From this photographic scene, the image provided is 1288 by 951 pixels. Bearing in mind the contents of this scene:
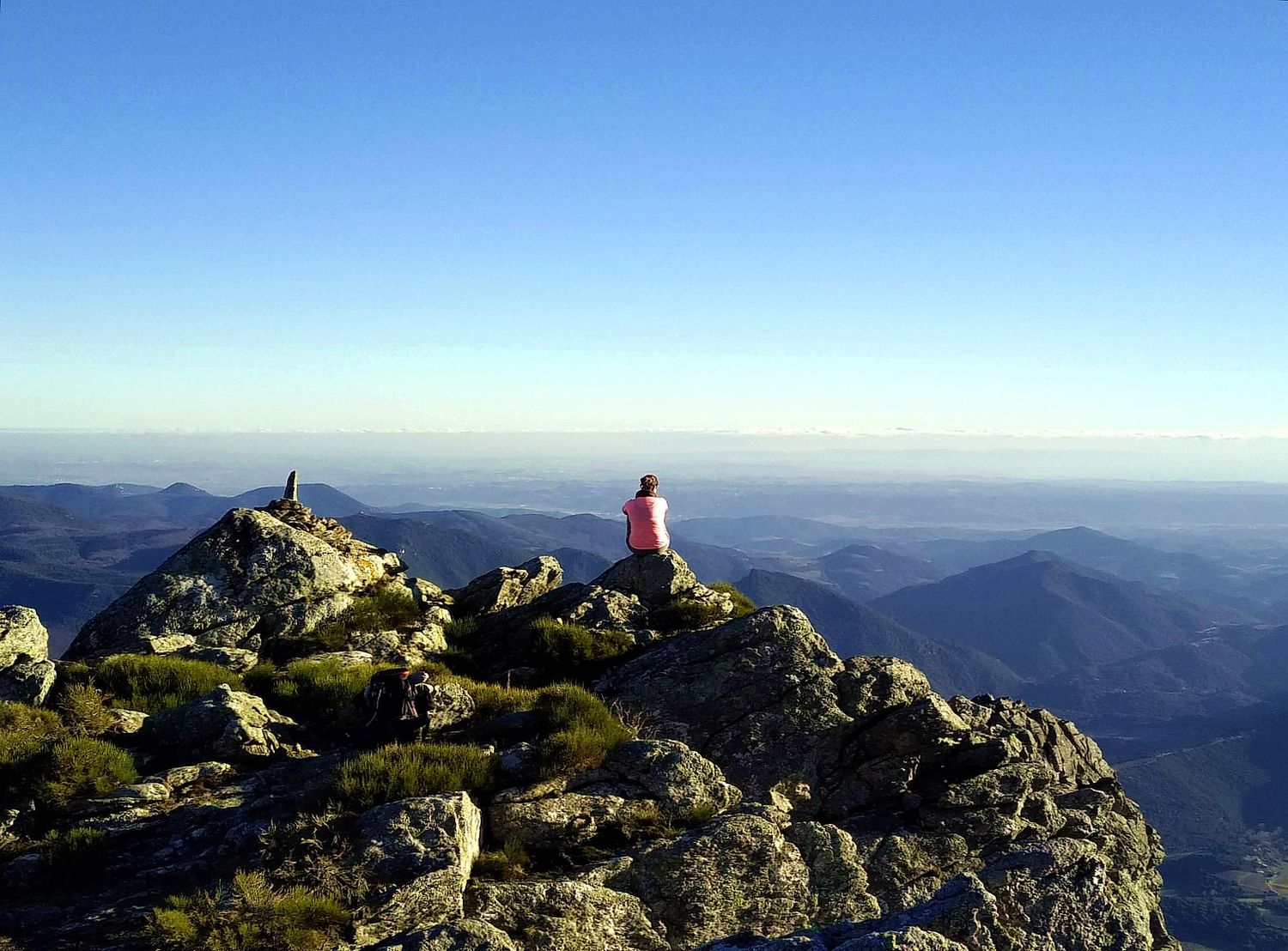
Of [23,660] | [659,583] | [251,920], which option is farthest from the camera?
[659,583]

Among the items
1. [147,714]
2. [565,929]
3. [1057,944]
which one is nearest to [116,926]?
[565,929]

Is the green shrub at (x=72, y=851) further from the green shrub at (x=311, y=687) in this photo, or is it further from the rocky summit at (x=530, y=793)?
the green shrub at (x=311, y=687)

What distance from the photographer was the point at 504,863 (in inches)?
509

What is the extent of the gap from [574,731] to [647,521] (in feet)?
42.7

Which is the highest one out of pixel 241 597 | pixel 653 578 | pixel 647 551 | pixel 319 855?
pixel 647 551

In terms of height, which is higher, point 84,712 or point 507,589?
point 507,589

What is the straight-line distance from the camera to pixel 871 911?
45.3 ft

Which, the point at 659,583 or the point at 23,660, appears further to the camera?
the point at 659,583

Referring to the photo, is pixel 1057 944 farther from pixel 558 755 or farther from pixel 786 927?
pixel 558 755

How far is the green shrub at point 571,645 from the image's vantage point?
23.2 metres

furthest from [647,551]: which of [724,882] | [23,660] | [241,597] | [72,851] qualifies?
[72,851]

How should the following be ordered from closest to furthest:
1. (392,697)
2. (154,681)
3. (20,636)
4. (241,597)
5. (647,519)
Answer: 1. (392,697)
2. (154,681)
3. (20,636)
4. (241,597)
5. (647,519)

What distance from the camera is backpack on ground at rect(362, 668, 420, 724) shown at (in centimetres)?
1664

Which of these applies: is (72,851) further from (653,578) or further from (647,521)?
(647,521)
